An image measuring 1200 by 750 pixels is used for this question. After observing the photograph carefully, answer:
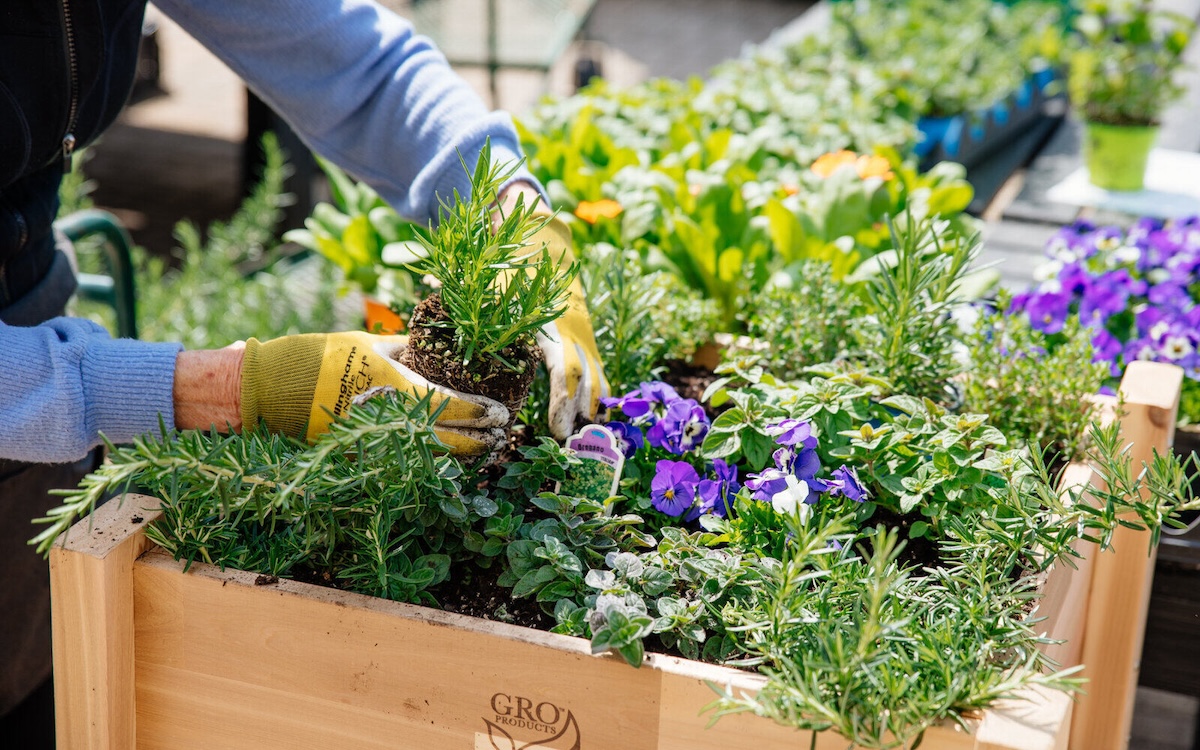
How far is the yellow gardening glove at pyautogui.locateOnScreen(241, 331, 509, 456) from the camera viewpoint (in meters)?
1.06

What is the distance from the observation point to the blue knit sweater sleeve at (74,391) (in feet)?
3.31

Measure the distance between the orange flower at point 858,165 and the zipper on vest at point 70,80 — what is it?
1.25 meters

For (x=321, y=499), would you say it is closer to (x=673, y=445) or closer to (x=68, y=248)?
(x=673, y=445)

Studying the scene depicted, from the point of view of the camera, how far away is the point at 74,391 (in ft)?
3.36

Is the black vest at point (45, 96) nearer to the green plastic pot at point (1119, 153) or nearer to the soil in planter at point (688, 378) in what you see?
the soil in planter at point (688, 378)

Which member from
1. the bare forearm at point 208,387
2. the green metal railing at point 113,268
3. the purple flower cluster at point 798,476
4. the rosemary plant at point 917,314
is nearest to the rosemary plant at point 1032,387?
the rosemary plant at point 917,314

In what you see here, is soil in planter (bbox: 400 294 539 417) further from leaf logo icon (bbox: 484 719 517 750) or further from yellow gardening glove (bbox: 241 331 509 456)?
leaf logo icon (bbox: 484 719 517 750)

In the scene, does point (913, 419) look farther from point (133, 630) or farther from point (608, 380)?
point (133, 630)

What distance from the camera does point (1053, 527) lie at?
0.97m

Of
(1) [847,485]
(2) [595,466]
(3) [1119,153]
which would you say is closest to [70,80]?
(2) [595,466]

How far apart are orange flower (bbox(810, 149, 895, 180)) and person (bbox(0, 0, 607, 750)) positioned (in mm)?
813

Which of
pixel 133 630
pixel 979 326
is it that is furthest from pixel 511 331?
pixel 979 326

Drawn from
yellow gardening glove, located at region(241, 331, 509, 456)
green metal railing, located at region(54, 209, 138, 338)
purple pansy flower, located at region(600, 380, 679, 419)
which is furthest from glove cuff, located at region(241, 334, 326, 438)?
green metal railing, located at region(54, 209, 138, 338)

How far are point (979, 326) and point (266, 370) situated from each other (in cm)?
91
